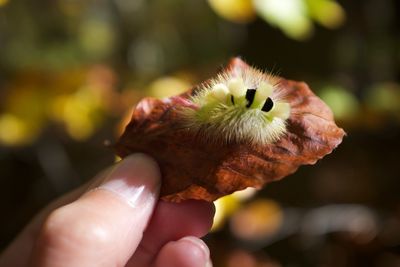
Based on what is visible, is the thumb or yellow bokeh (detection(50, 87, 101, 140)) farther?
yellow bokeh (detection(50, 87, 101, 140))

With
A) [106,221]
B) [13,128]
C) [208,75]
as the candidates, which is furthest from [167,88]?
[106,221]

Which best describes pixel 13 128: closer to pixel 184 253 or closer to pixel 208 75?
pixel 208 75

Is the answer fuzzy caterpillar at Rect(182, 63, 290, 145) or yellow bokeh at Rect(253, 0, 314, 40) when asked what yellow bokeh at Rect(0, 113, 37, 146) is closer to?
yellow bokeh at Rect(253, 0, 314, 40)

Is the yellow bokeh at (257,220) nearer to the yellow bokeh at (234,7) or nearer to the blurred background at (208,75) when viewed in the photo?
the blurred background at (208,75)

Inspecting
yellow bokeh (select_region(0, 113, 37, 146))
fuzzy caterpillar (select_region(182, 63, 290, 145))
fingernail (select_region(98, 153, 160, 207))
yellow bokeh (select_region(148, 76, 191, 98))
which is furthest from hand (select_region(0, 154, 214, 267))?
yellow bokeh (select_region(0, 113, 37, 146))

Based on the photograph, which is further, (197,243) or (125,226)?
(197,243)

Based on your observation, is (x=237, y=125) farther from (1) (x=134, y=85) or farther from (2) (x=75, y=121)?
(1) (x=134, y=85)

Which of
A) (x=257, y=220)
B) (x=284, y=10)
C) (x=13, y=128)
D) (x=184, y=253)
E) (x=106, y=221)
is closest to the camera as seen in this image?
(x=106, y=221)
